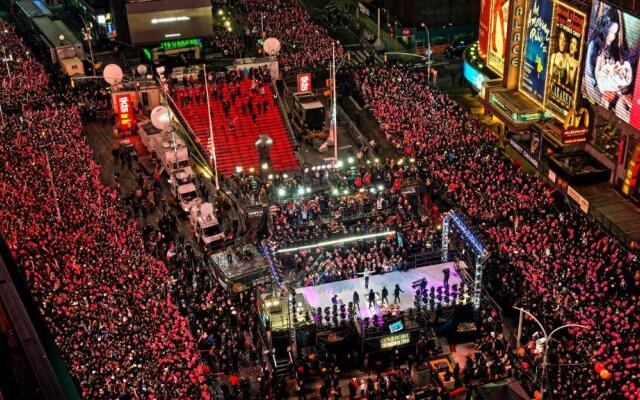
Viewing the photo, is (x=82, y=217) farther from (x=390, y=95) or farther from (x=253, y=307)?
(x=390, y=95)

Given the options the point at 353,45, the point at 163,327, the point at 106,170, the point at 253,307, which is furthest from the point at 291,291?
the point at 353,45

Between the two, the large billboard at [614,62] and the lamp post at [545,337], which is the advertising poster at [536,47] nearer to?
the large billboard at [614,62]

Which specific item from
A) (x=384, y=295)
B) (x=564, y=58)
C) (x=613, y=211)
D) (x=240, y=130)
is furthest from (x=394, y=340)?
(x=240, y=130)

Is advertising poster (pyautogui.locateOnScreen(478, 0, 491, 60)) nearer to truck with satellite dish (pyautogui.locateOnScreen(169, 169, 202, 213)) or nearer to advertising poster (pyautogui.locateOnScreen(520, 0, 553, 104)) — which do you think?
advertising poster (pyautogui.locateOnScreen(520, 0, 553, 104))

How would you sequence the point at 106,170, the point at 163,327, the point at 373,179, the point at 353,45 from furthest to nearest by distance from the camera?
the point at 353,45
the point at 106,170
the point at 373,179
the point at 163,327

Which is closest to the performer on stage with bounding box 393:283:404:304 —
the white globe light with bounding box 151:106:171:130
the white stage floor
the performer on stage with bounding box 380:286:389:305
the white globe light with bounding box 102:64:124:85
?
the white stage floor

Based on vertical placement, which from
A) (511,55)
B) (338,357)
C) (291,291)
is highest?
(511,55)
